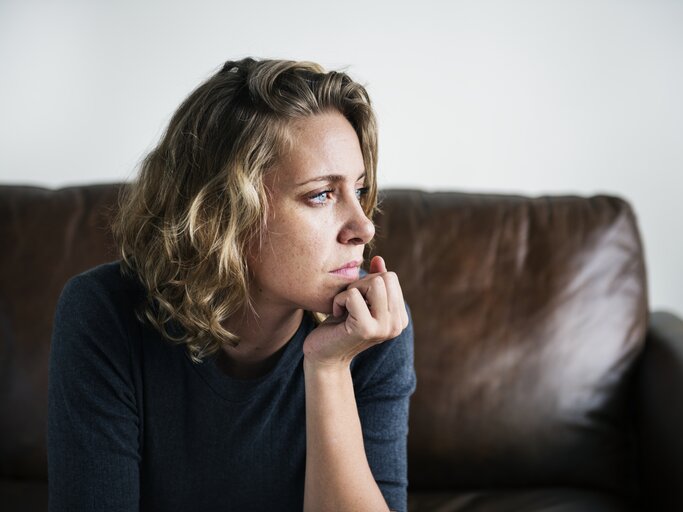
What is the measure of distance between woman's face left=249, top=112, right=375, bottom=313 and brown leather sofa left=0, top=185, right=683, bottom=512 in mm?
511

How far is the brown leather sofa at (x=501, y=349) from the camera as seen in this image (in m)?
1.46

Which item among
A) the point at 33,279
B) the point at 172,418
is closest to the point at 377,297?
the point at 172,418

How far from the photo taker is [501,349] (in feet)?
4.83

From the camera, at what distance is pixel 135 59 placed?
1818 mm

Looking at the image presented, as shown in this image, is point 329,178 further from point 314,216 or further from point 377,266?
point 377,266

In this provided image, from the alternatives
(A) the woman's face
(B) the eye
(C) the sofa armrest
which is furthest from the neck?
(C) the sofa armrest

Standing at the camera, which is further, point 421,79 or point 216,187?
point 421,79

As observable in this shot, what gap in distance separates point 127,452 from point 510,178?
1266 millimetres

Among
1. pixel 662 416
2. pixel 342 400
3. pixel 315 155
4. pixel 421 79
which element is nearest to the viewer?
pixel 315 155

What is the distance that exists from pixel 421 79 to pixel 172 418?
1144 millimetres

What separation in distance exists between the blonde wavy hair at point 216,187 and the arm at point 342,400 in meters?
0.15

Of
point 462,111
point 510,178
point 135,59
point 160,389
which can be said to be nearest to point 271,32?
point 135,59

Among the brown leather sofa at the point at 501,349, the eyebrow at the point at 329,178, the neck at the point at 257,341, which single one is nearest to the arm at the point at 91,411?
the neck at the point at 257,341

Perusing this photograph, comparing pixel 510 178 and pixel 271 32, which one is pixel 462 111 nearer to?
pixel 510 178
